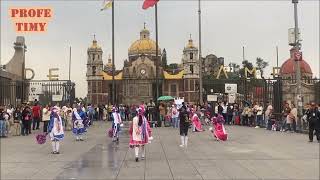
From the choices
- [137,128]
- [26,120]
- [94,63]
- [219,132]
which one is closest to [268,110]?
[219,132]

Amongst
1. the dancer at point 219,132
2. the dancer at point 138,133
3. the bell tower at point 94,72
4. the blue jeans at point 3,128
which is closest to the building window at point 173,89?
the bell tower at point 94,72

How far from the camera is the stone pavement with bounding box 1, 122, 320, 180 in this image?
11.6 meters

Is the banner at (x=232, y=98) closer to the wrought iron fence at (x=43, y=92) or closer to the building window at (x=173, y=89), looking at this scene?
the wrought iron fence at (x=43, y=92)

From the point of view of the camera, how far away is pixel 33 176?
38.0ft

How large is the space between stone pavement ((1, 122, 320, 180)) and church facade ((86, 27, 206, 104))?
7406 centimetres

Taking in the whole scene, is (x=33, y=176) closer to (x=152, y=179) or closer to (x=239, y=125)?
(x=152, y=179)

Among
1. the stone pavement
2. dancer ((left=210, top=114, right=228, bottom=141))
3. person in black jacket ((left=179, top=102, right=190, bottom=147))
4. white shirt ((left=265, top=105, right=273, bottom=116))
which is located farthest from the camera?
white shirt ((left=265, top=105, right=273, bottom=116))

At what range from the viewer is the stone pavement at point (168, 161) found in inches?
457

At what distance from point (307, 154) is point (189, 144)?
503cm

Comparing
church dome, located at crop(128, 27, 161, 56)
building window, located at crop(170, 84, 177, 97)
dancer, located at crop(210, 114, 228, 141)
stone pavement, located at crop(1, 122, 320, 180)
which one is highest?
church dome, located at crop(128, 27, 161, 56)

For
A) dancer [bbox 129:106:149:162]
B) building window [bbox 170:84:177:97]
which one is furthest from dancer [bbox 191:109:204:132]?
building window [bbox 170:84:177:97]

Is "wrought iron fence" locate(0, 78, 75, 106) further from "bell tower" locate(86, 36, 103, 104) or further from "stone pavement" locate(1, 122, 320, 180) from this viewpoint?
"bell tower" locate(86, 36, 103, 104)

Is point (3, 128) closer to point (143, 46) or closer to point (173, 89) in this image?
point (173, 89)

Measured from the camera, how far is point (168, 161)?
46.1 ft
